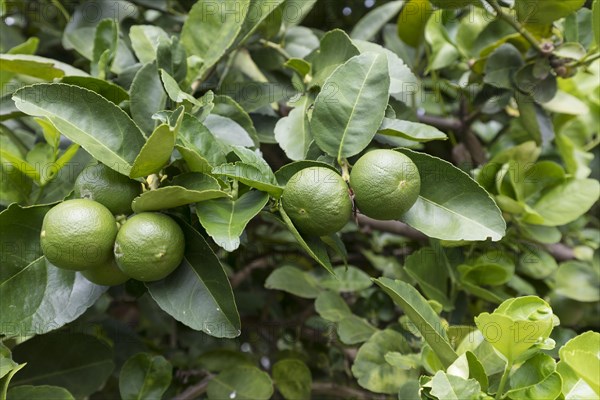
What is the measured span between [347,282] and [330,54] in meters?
0.48

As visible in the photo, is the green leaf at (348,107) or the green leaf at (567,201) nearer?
the green leaf at (348,107)

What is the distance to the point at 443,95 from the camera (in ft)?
5.21

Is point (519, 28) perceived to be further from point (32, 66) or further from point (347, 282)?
point (32, 66)

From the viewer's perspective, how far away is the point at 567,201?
113 centimetres

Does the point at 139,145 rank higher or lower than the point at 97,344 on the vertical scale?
higher

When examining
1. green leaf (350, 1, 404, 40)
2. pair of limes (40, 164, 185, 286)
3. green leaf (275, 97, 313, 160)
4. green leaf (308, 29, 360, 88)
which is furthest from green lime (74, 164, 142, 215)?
green leaf (350, 1, 404, 40)

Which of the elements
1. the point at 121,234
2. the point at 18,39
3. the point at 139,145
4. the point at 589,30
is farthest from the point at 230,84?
the point at 589,30

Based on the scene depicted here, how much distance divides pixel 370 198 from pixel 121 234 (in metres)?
0.30

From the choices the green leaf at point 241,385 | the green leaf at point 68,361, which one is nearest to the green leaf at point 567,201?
the green leaf at point 241,385

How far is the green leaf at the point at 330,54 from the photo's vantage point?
888mm

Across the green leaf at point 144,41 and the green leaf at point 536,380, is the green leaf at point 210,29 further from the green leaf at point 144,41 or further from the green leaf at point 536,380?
the green leaf at point 536,380

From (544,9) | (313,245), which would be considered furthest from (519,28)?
(313,245)

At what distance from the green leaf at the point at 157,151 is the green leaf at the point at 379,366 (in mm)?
448

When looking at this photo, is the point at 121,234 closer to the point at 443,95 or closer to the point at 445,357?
the point at 445,357
